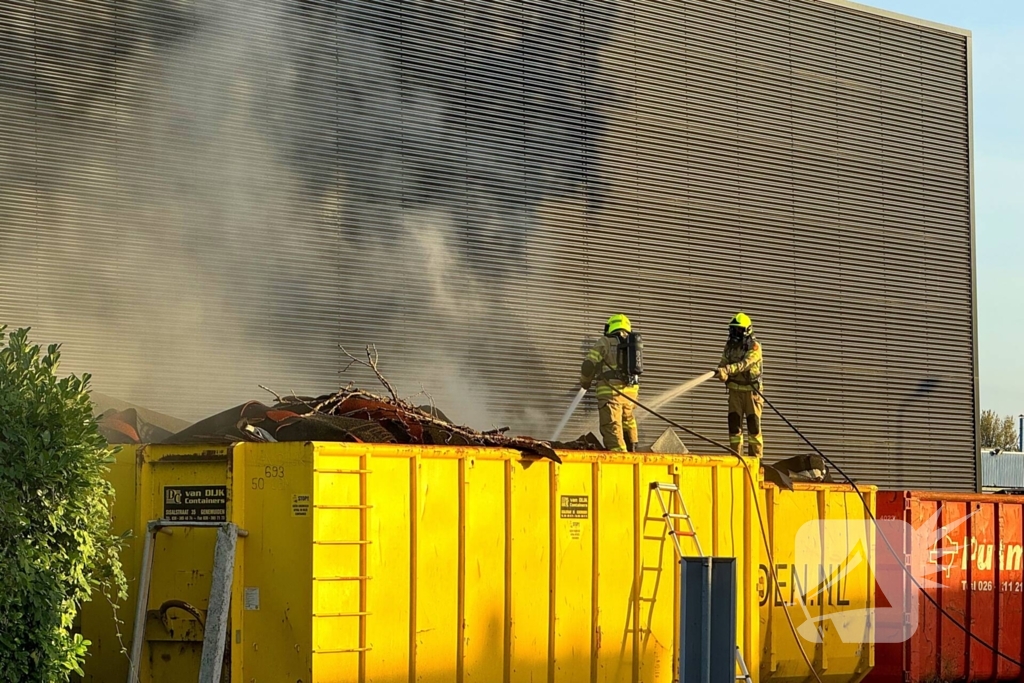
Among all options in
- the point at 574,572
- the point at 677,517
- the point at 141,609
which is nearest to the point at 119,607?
the point at 141,609

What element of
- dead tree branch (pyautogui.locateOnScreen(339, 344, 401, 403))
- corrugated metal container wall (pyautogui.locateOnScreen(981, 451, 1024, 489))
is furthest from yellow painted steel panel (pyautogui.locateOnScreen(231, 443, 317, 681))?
corrugated metal container wall (pyautogui.locateOnScreen(981, 451, 1024, 489))

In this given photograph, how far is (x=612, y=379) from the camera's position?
13.5 m

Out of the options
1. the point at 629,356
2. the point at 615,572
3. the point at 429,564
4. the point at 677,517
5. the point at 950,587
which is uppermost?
the point at 629,356

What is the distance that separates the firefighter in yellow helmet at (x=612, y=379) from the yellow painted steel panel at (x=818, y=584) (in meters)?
2.02

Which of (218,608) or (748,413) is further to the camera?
(748,413)

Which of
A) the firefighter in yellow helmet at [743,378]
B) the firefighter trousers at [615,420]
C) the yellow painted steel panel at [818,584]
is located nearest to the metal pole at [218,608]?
the yellow painted steel panel at [818,584]

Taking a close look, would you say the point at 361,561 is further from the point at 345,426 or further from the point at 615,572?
the point at 615,572

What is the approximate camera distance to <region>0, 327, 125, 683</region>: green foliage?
7383 mm

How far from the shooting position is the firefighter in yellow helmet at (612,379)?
13.3 metres

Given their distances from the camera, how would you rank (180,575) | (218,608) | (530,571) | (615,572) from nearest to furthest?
(218,608) < (180,575) < (530,571) < (615,572)

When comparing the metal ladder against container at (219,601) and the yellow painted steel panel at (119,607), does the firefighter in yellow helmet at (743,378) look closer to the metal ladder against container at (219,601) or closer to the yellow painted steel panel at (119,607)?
the yellow painted steel panel at (119,607)

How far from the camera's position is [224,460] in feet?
27.3

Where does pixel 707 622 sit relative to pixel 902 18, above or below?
below

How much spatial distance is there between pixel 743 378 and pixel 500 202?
7.39 metres
